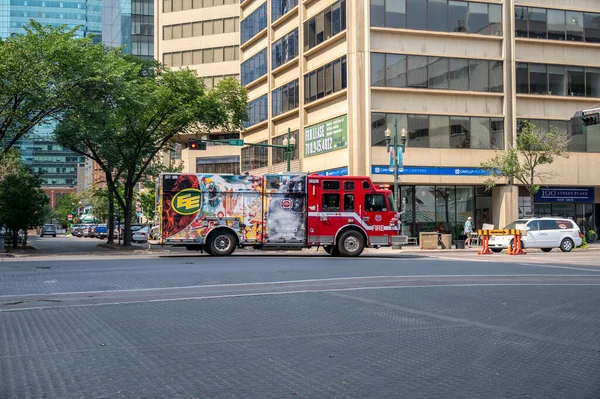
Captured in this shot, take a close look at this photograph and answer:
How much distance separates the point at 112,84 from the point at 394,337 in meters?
24.1

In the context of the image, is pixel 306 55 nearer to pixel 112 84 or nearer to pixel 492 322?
pixel 112 84

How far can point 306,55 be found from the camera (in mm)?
44500

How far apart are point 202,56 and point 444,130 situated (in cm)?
3622

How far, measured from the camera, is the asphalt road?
598 cm

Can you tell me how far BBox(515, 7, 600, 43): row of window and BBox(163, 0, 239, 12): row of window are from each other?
1364 inches

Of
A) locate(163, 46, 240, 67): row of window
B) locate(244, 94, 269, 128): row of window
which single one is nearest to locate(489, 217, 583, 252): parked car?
locate(244, 94, 269, 128): row of window

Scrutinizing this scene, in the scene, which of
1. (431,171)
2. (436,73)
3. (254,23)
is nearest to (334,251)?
(431,171)

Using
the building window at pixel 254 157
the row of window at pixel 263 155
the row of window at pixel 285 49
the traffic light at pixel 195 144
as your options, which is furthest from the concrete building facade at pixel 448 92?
the traffic light at pixel 195 144

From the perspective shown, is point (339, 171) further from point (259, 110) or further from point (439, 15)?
point (259, 110)

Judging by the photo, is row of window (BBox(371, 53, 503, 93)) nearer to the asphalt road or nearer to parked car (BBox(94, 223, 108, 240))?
→ the asphalt road

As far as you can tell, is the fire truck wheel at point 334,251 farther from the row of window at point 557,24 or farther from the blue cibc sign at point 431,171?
the row of window at point 557,24

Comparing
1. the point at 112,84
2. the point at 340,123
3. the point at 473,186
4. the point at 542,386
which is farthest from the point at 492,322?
the point at 473,186

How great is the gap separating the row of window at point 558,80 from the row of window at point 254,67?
19.4m

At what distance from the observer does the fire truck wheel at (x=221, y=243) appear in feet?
84.7
